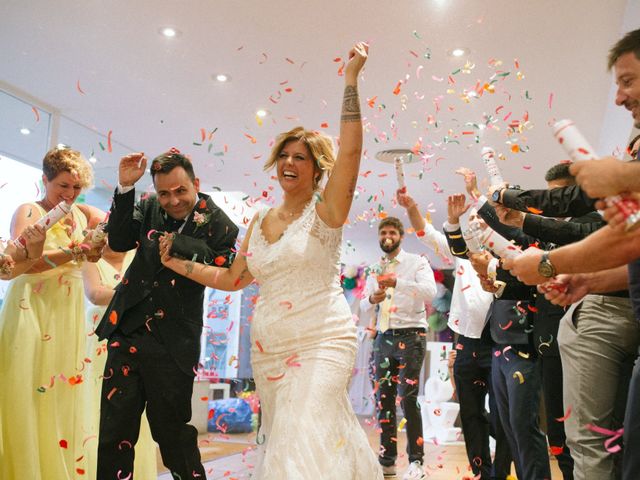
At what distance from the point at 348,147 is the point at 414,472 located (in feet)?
10.5

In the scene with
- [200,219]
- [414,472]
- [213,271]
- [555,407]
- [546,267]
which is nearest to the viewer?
[546,267]

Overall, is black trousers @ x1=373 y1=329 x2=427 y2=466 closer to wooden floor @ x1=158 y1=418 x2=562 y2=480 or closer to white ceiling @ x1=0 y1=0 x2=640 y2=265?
wooden floor @ x1=158 y1=418 x2=562 y2=480

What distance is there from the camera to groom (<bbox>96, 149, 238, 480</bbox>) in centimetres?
261

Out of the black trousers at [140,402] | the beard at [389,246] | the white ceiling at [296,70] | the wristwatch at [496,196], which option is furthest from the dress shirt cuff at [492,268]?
the beard at [389,246]

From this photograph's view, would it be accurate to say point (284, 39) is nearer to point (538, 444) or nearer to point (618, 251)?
point (538, 444)

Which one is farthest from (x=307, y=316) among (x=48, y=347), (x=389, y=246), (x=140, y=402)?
(x=389, y=246)

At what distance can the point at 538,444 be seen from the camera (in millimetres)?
3254

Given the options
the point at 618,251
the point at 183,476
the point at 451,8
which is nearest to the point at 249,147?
the point at 451,8

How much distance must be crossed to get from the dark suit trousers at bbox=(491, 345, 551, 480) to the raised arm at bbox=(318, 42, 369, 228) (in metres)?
1.67

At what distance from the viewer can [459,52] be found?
197 inches

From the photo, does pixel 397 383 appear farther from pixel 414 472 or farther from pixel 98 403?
pixel 98 403

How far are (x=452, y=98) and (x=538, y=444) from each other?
3.50 metres

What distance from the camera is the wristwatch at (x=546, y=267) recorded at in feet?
5.86

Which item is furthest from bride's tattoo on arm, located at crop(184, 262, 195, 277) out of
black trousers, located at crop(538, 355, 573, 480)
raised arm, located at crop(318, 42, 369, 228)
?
black trousers, located at crop(538, 355, 573, 480)
